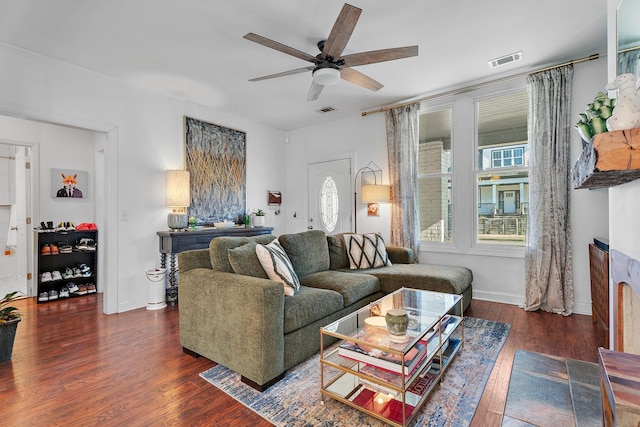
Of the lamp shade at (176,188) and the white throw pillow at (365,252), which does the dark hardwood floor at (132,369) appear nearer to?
the white throw pillow at (365,252)

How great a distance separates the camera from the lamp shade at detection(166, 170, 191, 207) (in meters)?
3.90

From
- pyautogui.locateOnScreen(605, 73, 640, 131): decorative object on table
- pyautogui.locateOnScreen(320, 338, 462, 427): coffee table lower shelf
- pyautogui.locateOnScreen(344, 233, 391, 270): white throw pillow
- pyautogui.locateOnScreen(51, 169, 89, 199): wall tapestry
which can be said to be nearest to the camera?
pyautogui.locateOnScreen(605, 73, 640, 131): decorative object on table

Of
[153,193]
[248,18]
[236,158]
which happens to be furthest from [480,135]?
[153,193]

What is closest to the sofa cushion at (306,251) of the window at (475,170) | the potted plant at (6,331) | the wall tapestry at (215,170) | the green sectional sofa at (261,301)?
the green sectional sofa at (261,301)

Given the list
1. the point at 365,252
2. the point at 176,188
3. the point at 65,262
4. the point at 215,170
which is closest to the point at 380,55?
the point at 365,252

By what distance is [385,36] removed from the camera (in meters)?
2.74

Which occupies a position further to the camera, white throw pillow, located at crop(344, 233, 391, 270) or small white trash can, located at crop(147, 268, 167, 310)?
small white trash can, located at crop(147, 268, 167, 310)

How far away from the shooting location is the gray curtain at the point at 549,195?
3191mm

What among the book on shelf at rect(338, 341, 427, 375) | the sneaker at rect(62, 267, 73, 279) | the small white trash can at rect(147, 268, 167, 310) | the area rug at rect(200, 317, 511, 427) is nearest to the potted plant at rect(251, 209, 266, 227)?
the small white trash can at rect(147, 268, 167, 310)

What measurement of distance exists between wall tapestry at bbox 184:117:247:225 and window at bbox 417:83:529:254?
277 cm

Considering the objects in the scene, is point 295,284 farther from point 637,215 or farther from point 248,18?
point 248,18

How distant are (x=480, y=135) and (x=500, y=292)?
194cm

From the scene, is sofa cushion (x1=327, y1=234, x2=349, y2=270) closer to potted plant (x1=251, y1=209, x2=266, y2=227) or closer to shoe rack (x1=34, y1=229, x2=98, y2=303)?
potted plant (x1=251, y1=209, x2=266, y2=227)

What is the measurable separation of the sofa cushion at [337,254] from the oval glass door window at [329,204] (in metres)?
1.58
